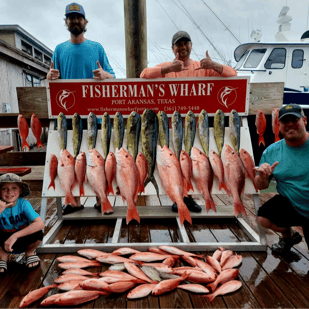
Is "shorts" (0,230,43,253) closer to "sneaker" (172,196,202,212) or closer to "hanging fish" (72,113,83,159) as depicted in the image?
"hanging fish" (72,113,83,159)

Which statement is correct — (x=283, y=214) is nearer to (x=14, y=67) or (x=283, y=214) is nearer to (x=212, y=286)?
(x=212, y=286)

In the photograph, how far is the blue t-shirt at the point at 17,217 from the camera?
6.56ft

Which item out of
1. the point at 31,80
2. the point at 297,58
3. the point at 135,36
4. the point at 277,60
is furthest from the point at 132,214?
the point at 31,80

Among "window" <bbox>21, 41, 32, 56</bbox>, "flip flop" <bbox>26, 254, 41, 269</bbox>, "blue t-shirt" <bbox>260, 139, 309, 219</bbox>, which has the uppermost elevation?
"window" <bbox>21, 41, 32, 56</bbox>

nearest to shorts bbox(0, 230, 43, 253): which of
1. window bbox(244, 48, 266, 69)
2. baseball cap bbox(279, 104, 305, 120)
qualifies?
baseball cap bbox(279, 104, 305, 120)

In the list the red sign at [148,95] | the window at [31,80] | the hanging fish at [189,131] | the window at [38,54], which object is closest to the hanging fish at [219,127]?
the red sign at [148,95]

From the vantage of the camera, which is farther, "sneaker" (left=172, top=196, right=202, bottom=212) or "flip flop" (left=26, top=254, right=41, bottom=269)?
"sneaker" (left=172, top=196, right=202, bottom=212)

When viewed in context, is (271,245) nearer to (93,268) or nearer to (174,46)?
(93,268)

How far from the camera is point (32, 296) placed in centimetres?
163

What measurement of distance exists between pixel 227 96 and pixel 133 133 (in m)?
0.98

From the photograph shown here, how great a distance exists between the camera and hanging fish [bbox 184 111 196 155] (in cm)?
232

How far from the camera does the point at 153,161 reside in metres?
2.25

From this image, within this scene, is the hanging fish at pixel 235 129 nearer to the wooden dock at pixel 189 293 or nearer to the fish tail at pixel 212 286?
the wooden dock at pixel 189 293

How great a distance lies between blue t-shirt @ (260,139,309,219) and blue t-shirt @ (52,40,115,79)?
1941mm
